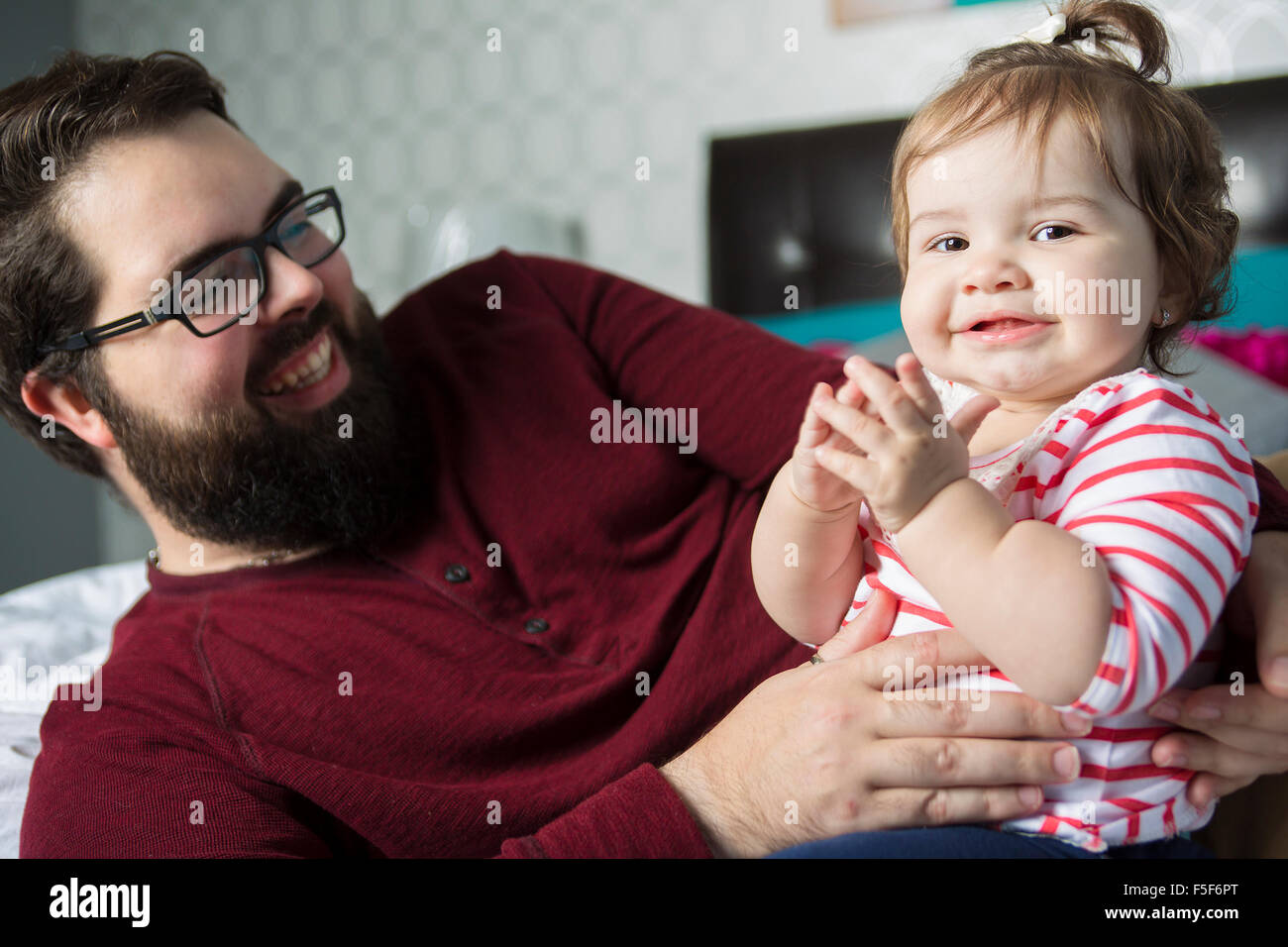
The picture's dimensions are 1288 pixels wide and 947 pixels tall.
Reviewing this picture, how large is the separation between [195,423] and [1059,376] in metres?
0.97

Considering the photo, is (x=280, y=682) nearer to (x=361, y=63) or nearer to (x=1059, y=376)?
(x=1059, y=376)

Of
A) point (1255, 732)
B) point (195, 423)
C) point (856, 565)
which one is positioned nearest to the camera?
point (1255, 732)

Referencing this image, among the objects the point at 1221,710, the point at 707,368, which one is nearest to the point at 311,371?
the point at 707,368

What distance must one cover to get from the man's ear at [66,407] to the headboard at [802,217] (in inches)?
68.4

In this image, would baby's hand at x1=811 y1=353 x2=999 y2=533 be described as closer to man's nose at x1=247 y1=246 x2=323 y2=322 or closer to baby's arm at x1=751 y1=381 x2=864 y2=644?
baby's arm at x1=751 y1=381 x2=864 y2=644

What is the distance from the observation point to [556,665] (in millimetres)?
1098

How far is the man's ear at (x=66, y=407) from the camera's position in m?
1.25

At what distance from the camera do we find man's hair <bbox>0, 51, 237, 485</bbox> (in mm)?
1172

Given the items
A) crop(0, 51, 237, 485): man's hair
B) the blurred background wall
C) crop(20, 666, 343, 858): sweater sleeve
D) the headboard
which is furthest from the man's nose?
the blurred background wall

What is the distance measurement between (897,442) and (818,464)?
7cm

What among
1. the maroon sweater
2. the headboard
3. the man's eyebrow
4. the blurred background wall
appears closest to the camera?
the maroon sweater

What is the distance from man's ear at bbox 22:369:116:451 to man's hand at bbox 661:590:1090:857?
876 millimetres

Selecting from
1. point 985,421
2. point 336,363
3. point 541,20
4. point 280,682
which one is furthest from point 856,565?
point 541,20

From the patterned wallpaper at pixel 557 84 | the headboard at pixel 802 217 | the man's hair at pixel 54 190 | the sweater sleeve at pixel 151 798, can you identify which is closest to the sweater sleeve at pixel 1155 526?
the sweater sleeve at pixel 151 798
